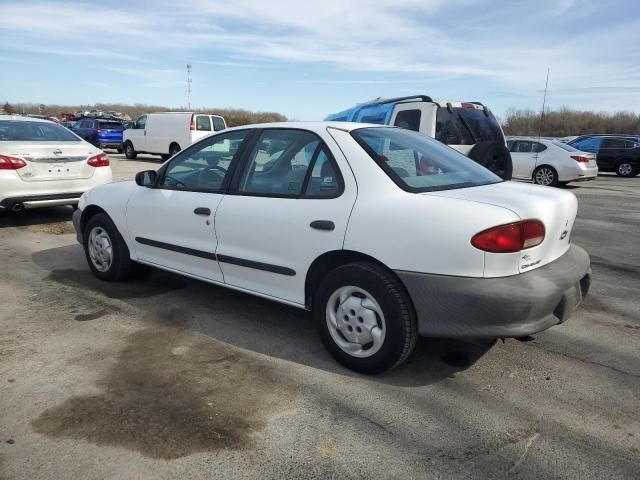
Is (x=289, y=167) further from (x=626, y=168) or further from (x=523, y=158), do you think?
(x=626, y=168)

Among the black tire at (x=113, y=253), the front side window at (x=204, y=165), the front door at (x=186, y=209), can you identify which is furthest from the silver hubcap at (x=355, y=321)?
the black tire at (x=113, y=253)

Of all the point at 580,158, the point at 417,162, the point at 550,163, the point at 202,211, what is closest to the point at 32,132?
the point at 202,211

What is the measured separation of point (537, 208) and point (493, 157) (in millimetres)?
3486

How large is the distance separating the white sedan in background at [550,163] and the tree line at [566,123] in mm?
39404

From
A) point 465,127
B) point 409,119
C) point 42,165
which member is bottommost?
point 42,165

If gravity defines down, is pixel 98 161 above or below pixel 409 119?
below

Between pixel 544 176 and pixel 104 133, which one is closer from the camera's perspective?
pixel 544 176

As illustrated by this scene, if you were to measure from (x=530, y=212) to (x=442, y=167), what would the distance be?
832mm

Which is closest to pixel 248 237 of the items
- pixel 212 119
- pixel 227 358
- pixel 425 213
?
pixel 227 358

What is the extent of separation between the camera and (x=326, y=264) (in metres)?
3.26

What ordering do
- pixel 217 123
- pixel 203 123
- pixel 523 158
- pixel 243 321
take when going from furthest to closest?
pixel 217 123 < pixel 203 123 < pixel 523 158 < pixel 243 321

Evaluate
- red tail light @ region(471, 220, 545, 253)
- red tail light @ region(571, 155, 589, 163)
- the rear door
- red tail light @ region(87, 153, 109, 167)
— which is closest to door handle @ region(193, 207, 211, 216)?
red tail light @ region(471, 220, 545, 253)

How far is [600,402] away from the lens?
2877mm

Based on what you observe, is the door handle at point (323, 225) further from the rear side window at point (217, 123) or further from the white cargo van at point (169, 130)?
the rear side window at point (217, 123)
